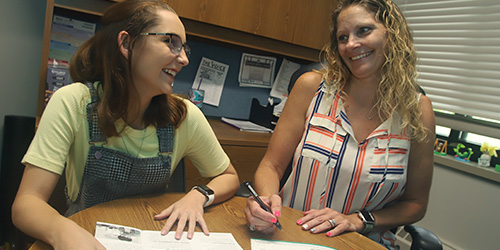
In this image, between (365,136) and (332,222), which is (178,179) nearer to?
(332,222)

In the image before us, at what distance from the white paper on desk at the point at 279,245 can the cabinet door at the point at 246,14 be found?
4.66ft

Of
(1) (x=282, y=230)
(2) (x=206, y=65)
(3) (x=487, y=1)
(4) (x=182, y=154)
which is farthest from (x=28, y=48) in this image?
(3) (x=487, y=1)

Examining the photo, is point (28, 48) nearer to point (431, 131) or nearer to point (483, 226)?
point (431, 131)

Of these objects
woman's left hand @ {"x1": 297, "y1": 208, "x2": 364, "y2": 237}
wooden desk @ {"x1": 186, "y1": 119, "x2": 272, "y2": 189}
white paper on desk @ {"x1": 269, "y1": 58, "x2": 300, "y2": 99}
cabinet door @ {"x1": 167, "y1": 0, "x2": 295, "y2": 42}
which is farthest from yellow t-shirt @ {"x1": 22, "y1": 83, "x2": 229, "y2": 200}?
white paper on desk @ {"x1": 269, "y1": 58, "x2": 300, "y2": 99}

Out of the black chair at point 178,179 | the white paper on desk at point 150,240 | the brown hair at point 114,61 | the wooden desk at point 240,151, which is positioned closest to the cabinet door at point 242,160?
the wooden desk at point 240,151

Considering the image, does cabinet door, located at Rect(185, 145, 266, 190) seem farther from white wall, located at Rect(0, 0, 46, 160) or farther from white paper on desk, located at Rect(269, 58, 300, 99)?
white wall, located at Rect(0, 0, 46, 160)

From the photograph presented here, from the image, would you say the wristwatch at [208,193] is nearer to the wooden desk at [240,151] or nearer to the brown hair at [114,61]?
the brown hair at [114,61]

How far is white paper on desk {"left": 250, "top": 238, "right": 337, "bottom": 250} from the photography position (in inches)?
34.0

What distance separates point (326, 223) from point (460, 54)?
164cm

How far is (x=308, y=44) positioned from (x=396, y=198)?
1.28m

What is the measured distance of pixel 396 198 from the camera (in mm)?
1361

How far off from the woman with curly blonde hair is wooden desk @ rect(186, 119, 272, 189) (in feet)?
1.84

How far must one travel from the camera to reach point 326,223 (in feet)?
3.43

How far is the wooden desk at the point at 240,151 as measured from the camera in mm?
1901
